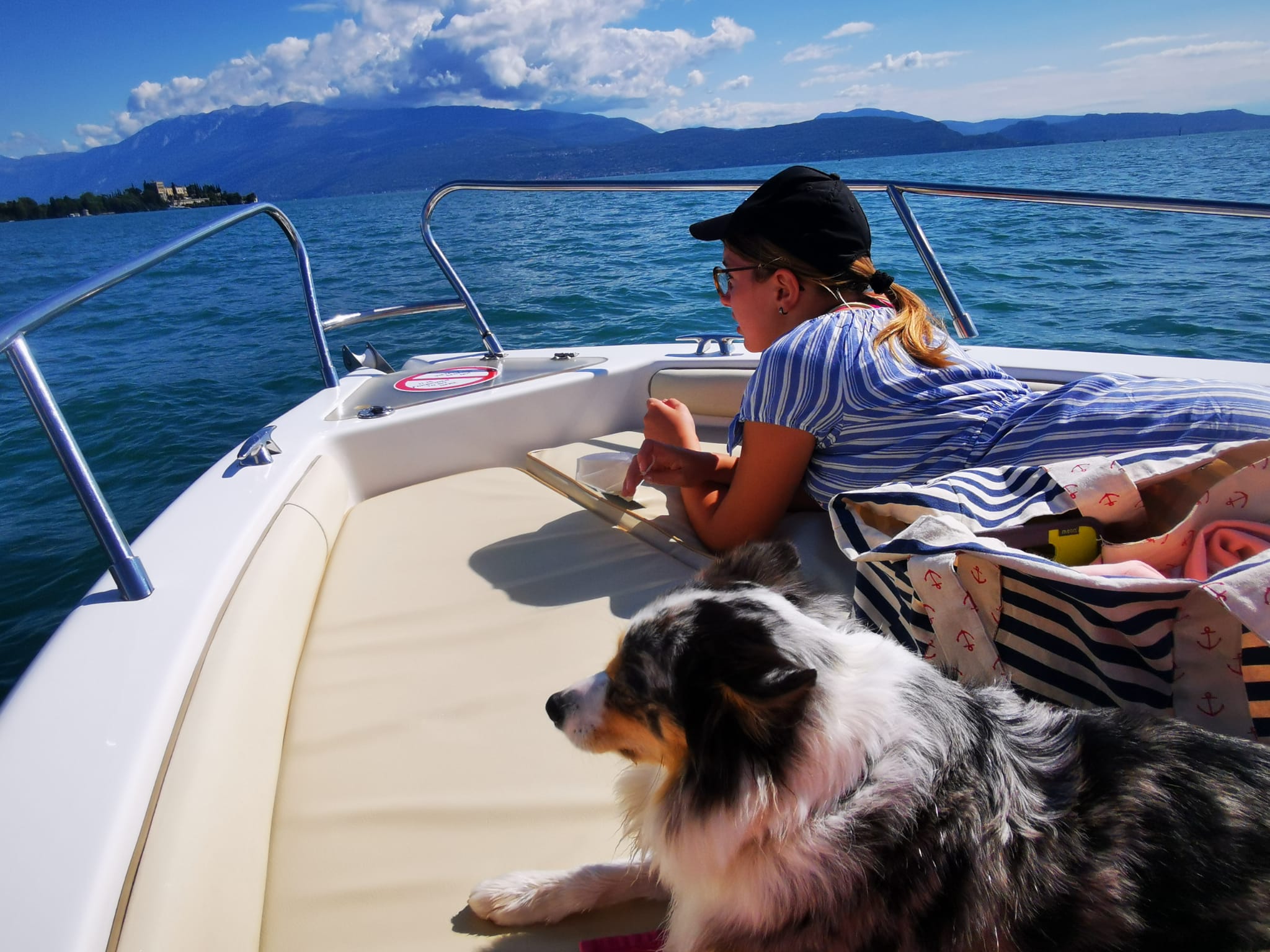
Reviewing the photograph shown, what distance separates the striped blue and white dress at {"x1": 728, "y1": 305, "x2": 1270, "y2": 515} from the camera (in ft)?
4.89

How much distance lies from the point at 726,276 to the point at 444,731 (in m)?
1.44

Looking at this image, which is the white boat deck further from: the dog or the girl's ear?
the girl's ear

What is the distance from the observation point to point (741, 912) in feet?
3.10

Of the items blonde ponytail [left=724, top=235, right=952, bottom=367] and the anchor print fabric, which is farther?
blonde ponytail [left=724, top=235, right=952, bottom=367]

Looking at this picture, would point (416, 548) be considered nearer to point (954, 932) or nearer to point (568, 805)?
point (568, 805)

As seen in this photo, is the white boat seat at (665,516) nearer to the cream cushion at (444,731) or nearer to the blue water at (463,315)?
the cream cushion at (444,731)

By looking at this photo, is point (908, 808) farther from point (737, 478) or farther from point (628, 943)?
point (737, 478)

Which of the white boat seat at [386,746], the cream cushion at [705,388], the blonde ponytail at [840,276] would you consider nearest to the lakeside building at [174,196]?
the cream cushion at [705,388]

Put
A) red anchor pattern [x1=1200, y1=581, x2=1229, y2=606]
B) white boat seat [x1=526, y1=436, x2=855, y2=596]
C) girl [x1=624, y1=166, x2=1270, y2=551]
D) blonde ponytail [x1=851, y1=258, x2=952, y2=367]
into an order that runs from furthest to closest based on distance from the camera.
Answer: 1. white boat seat [x1=526, y1=436, x2=855, y2=596]
2. blonde ponytail [x1=851, y1=258, x2=952, y2=367]
3. girl [x1=624, y1=166, x2=1270, y2=551]
4. red anchor pattern [x1=1200, y1=581, x2=1229, y2=606]

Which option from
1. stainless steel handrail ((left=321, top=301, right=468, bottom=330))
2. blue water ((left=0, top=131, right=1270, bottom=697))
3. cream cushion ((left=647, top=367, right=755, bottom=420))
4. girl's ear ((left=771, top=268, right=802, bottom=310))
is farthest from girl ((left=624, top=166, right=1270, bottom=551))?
blue water ((left=0, top=131, right=1270, bottom=697))

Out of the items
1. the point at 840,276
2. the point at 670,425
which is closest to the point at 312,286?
the point at 670,425

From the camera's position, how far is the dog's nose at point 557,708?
107 centimetres

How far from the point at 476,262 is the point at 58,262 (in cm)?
1918

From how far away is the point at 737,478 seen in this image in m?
1.94
